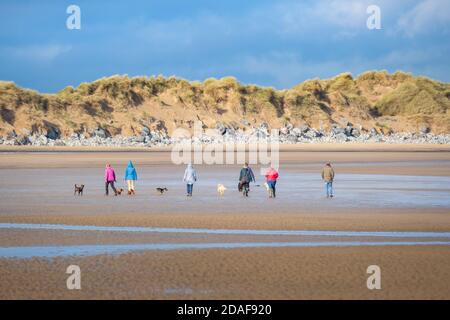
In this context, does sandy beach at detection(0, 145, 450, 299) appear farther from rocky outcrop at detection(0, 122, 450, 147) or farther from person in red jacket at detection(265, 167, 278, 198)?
rocky outcrop at detection(0, 122, 450, 147)

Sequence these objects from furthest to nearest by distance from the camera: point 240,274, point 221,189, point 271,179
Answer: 1. point 221,189
2. point 271,179
3. point 240,274

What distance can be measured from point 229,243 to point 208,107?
7980 cm

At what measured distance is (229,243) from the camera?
44.9ft

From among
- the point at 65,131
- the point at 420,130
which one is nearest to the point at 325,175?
the point at 65,131

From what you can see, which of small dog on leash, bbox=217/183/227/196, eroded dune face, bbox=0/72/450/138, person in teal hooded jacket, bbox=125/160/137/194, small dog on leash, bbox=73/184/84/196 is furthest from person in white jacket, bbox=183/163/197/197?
eroded dune face, bbox=0/72/450/138

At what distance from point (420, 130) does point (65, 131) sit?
160ft

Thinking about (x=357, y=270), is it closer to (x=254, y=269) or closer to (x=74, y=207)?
(x=254, y=269)

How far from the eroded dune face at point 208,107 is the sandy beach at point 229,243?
53445mm

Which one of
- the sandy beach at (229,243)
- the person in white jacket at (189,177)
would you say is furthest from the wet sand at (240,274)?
the person in white jacket at (189,177)

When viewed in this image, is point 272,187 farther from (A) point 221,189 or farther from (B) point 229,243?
(B) point 229,243

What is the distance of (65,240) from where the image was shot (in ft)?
45.9

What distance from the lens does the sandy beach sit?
33.4ft

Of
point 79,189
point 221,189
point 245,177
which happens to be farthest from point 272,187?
point 79,189

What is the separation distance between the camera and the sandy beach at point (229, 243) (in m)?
10.2
